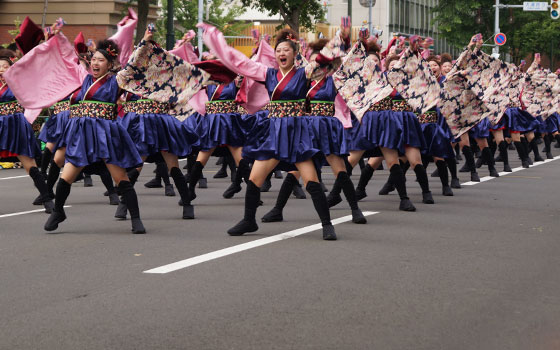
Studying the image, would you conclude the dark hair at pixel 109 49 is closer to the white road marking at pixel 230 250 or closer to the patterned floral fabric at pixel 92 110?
the patterned floral fabric at pixel 92 110

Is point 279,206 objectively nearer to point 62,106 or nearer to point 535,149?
point 62,106

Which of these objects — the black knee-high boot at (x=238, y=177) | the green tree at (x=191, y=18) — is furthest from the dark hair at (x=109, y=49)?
the green tree at (x=191, y=18)

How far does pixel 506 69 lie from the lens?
17.1 meters

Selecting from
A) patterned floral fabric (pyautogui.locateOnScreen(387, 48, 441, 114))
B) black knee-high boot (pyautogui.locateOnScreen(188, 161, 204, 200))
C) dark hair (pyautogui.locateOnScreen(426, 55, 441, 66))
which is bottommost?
black knee-high boot (pyautogui.locateOnScreen(188, 161, 204, 200))

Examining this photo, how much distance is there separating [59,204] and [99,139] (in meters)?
0.71

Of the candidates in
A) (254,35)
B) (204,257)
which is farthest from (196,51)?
(204,257)

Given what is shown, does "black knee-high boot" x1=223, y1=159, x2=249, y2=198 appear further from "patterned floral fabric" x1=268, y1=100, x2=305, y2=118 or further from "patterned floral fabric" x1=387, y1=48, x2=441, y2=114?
"patterned floral fabric" x1=268, y1=100, x2=305, y2=118

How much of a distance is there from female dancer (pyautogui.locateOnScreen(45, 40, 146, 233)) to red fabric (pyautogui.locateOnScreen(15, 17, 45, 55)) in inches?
66.3

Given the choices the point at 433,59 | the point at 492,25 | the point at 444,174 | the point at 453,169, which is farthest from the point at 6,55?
the point at 492,25

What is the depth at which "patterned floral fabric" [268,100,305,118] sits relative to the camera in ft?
30.8

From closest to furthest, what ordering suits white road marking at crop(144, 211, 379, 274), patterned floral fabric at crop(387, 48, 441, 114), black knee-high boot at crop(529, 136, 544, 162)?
white road marking at crop(144, 211, 379, 274)
patterned floral fabric at crop(387, 48, 441, 114)
black knee-high boot at crop(529, 136, 544, 162)

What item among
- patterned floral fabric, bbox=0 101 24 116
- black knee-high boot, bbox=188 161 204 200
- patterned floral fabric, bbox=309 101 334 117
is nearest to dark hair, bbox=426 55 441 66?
black knee-high boot, bbox=188 161 204 200

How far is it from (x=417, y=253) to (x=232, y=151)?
6102mm

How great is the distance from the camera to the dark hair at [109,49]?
996cm
